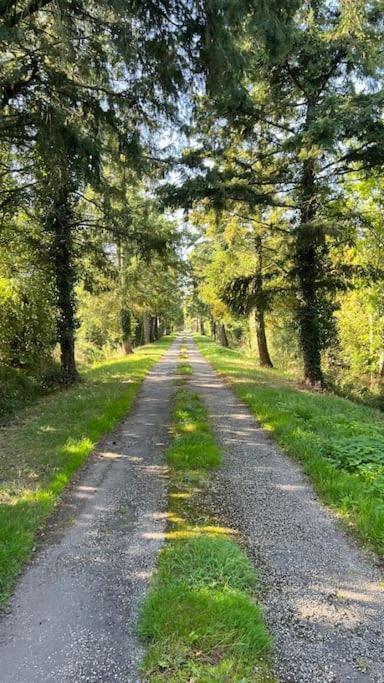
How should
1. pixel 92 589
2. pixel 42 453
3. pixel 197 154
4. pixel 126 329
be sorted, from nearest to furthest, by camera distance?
1. pixel 92 589
2. pixel 42 453
3. pixel 197 154
4. pixel 126 329

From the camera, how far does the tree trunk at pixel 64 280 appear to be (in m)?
11.7

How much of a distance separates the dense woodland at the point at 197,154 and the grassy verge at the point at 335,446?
10.4ft

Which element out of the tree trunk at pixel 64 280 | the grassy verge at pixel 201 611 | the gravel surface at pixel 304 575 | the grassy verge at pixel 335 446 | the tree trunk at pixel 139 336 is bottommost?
the gravel surface at pixel 304 575

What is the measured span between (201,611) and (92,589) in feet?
3.05

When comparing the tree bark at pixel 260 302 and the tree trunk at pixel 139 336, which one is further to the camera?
the tree trunk at pixel 139 336

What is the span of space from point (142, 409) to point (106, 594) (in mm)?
6475

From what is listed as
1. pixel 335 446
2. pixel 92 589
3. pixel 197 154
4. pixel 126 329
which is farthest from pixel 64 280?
pixel 126 329

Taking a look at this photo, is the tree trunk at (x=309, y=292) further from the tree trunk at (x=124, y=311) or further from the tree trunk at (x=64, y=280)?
the tree trunk at (x=124, y=311)

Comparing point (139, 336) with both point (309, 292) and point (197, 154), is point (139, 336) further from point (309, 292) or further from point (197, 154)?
point (197, 154)

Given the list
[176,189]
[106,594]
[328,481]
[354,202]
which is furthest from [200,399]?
[354,202]

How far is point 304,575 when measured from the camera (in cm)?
343

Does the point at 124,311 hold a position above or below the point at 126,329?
above

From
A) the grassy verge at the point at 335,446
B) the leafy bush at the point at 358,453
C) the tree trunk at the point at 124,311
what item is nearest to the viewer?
the grassy verge at the point at 335,446

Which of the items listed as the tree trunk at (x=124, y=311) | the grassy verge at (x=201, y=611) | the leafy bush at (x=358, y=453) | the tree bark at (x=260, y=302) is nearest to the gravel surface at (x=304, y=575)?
the grassy verge at (x=201, y=611)
